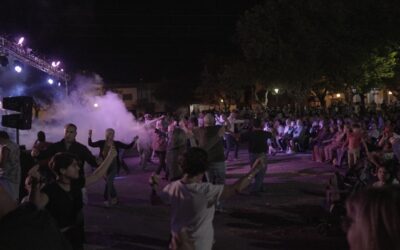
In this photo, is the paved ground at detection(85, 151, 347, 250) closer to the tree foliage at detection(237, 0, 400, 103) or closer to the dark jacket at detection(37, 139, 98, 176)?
the dark jacket at detection(37, 139, 98, 176)

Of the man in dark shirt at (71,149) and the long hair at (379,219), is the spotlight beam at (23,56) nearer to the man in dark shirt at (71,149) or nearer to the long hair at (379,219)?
the man in dark shirt at (71,149)

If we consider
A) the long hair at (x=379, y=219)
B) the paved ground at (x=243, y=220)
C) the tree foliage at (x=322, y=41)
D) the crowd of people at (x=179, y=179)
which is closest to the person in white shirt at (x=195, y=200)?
the crowd of people at (x=179, y=179)

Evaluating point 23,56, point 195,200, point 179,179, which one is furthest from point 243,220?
point 23,56

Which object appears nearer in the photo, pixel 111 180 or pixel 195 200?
pixel 195 200

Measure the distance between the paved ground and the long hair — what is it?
18.5 ft

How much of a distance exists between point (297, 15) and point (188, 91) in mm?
42669

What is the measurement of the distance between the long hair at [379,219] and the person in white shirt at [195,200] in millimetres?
2513

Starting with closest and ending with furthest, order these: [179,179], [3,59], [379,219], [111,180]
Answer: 1. [379,219]
2. [179,179]
3. [111,180]
4. [3,59]

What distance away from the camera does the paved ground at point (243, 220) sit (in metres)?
7.66

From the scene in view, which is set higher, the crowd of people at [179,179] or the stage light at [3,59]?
the stage light at [3,59]

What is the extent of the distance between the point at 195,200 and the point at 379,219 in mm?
2596

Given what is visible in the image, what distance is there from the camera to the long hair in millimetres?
1796

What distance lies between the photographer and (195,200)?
4297mm

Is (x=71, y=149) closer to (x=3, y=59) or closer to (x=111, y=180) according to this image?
(x=111, y=180)
